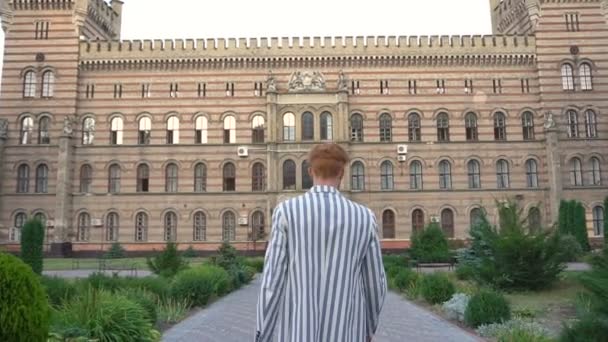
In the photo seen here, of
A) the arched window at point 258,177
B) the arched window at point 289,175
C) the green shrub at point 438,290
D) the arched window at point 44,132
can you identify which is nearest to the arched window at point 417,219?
the arched window at point 289,175

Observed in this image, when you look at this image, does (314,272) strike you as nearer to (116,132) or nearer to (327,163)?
(327,163)

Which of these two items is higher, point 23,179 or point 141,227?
point 23,179

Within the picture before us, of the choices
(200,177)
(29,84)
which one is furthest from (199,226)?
(29,84)

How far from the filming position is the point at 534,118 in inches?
1772

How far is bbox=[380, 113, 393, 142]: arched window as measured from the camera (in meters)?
44.9

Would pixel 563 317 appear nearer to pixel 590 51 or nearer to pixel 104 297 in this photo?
pixel 104 297

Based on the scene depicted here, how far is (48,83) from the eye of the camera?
44781 mm

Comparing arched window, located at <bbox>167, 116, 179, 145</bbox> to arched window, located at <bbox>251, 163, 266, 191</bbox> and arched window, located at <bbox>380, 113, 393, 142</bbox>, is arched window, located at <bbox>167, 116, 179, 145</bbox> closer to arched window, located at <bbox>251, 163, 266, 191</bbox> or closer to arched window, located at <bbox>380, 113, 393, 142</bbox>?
arched window, located at <bbox>251, 163, 266, 191</bbox>

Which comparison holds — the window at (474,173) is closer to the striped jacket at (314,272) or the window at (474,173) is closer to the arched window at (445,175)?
the arched window at (445,175)

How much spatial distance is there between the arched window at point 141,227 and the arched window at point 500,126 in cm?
2906

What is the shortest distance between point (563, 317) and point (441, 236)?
16.9 metres

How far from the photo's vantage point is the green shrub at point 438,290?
57.6 ft

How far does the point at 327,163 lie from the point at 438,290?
46.1 feet

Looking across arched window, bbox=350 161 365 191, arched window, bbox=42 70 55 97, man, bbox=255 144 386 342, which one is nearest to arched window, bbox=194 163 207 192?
arched window, bbox=350 161 365 191
